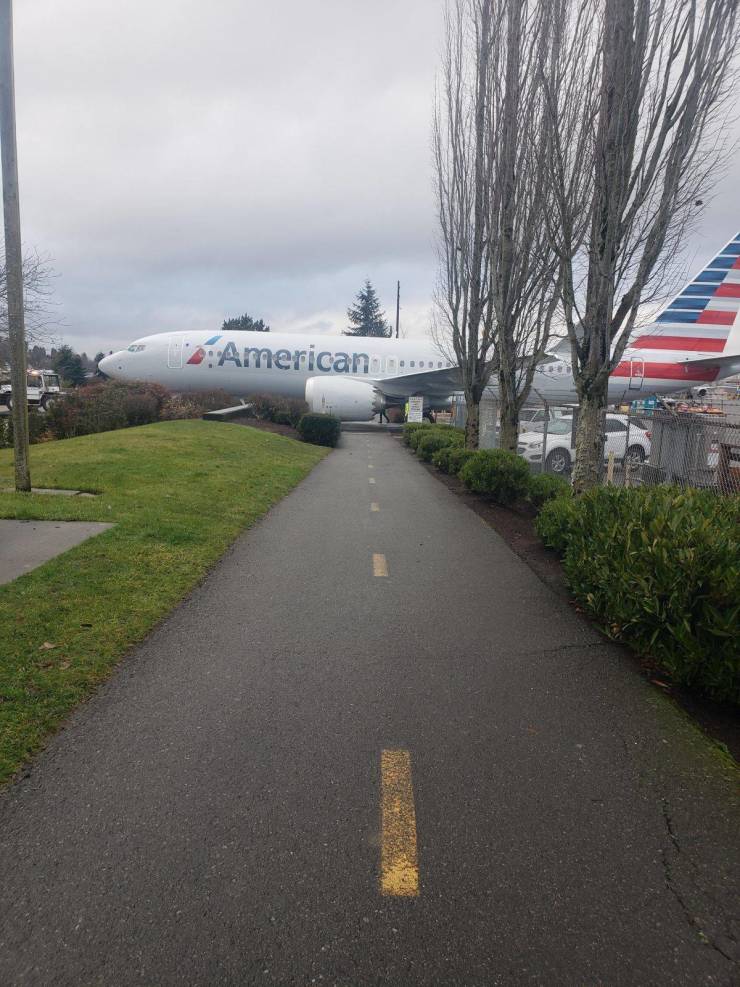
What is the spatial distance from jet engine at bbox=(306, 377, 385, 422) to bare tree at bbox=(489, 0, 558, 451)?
1540 centimetres

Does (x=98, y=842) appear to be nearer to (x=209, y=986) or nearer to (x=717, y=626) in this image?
(x=209, y=986)

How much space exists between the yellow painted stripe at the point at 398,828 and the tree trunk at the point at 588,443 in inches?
250

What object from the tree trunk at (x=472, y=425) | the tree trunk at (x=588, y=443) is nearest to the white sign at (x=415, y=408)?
the tree trunk at (x=472, y=425)

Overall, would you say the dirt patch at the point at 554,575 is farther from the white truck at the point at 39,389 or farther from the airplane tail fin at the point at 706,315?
the white truck at the point at 39,389

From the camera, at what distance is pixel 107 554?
6.96 m

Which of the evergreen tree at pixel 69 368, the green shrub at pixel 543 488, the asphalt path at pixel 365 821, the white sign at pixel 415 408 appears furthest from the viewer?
the evergreen tree at pixel 69 368

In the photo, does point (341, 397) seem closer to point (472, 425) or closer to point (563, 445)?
point (472, 425)

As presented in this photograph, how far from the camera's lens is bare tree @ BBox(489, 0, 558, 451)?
474 inches

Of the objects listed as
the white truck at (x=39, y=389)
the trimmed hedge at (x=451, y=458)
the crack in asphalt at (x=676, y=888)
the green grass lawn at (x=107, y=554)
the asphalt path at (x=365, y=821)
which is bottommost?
the crack in asphalt at (x=676, y=888)

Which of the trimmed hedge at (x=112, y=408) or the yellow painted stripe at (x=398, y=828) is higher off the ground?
the trimmed hedge at (x=112, y=408)

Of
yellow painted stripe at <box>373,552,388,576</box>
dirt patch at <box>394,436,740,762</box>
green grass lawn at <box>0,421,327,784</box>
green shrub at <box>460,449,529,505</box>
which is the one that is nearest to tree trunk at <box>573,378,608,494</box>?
dirt patch at <box>394,436,740,762</box>

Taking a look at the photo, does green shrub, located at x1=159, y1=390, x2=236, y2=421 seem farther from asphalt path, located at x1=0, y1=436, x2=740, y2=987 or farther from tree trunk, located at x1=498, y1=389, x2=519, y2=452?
asphalt path, located at x1=0, y1=436, x2=740, y2=987

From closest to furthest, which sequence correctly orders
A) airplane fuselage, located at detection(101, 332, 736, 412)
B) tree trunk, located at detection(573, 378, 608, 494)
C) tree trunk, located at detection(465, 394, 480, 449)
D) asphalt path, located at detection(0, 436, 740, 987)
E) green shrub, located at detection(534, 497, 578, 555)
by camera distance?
1. asphalt path, located at detection(0, 436, 740, 987)
2. green shrub, located at detection(534, 497, 578, 555)
3. tree trunk, located at detection(573, 378, 608, 494)
4. tree trunk, located at detection(465, 394, 480, 449)
5. airplane fuselage, located at detection(101, 332, 736, 412)

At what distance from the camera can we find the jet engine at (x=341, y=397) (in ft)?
94.6
